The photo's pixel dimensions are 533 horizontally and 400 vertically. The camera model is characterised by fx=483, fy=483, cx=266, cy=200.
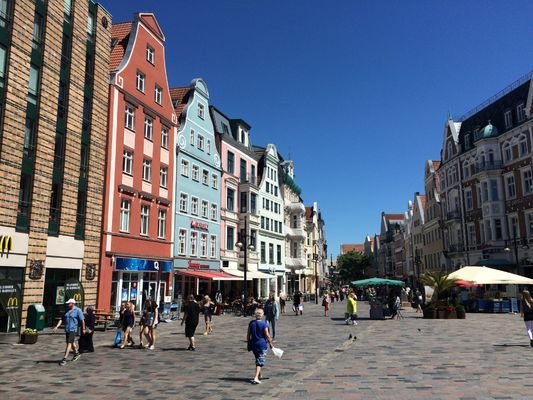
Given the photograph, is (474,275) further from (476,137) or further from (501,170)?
(476,137)

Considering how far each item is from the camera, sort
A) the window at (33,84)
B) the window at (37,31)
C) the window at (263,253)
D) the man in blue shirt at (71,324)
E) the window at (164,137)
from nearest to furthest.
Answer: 1. the man in blue shirt at (71,324)
2. the window at (33,84)
3. the window at (37,31)
4. the window at (164,137)
5. the window at (263,253)

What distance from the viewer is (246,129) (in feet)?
163

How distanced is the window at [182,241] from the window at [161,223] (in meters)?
2.11

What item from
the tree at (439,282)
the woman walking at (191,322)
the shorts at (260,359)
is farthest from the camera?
the tree at (439,282)

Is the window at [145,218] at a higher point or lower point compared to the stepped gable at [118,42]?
lower

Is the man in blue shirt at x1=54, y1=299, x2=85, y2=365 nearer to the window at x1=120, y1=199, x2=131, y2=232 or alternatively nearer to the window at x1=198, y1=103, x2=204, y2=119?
the window at x1=120, y1=199, x2=131, y2=232

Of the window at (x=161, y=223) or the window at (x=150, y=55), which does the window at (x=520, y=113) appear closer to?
the window at (x=150, y=55)

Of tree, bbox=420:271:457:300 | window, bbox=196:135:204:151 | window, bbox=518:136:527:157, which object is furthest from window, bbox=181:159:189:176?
window, bbox=518:136:527:157

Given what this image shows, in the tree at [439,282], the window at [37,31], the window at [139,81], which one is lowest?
the tree at [439,282]

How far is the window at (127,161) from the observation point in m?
28.6

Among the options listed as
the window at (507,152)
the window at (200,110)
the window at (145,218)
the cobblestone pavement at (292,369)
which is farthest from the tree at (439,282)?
the window at (200,110)

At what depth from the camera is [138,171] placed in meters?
30.0

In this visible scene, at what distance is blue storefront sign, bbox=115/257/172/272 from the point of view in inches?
1083

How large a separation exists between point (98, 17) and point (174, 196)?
12.7 metres
